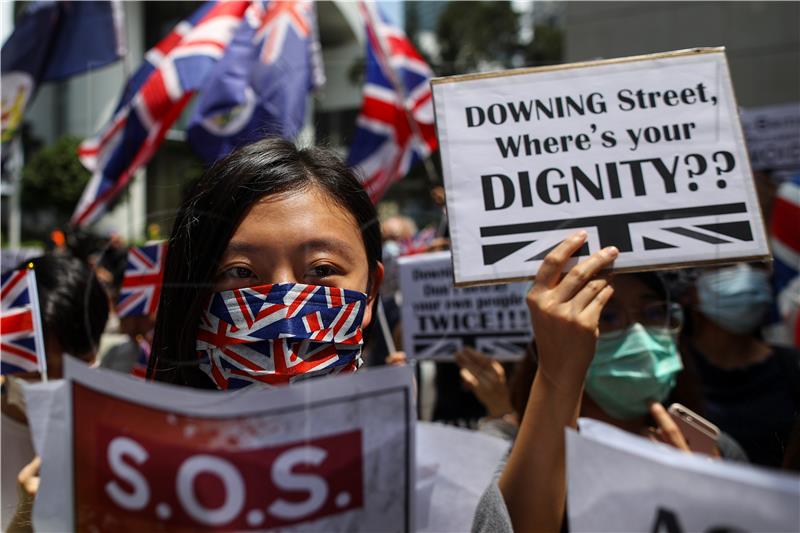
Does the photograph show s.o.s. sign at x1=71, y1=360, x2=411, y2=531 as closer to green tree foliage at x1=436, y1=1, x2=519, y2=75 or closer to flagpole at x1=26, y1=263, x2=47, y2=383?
flagpole at x1=26, y1=263, x2=47, y2=383

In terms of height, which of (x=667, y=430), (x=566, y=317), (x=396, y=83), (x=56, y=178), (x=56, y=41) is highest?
(x=56, y=178)

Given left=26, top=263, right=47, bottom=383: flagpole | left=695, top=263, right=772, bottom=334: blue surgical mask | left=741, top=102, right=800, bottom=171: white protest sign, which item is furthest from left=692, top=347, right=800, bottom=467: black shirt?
left=26, top=263, right=47, bottom=383: flagpole

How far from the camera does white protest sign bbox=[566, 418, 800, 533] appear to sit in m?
0.87

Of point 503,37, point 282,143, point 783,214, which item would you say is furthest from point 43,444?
point 503,37

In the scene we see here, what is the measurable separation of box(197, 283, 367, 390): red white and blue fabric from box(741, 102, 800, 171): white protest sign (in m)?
4.80

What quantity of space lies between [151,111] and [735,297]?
13.9ft

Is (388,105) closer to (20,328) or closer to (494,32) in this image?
(20,328)

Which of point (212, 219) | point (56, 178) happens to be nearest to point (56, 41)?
point (212, 219)

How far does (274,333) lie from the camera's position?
134 cm

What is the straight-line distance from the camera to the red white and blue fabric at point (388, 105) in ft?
19.0

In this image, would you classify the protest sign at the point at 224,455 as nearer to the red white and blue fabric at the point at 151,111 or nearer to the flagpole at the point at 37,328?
the flagpole at the point at 37,328

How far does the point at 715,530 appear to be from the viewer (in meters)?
0.90

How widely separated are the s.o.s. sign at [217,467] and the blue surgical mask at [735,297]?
11.1 ft

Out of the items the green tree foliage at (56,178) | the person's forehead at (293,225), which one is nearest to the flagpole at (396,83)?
the person's forehead at (293,225)
